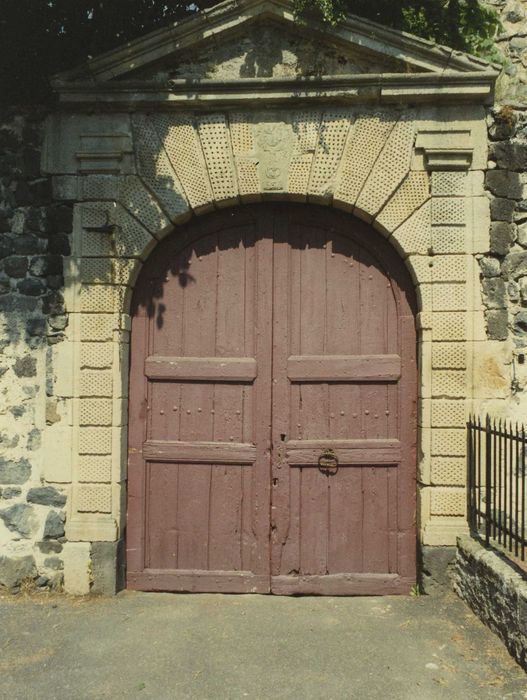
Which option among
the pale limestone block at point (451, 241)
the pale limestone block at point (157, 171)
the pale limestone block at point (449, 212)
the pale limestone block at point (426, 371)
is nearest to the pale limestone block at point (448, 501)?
the pale limestone block at point (426, 371)

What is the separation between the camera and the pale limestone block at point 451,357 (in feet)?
15.7

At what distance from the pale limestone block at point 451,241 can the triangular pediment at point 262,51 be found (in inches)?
45.5

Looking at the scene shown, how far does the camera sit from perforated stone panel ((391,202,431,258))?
15.9ft

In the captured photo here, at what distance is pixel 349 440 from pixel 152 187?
2407mm

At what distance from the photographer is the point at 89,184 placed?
5.03 metres

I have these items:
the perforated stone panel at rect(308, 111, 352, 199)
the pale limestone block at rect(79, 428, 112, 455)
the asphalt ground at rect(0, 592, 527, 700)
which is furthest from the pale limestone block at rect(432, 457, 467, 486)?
the pale limestone block at rect(79, 428, 112, 455)

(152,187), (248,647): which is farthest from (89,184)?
(248,647)

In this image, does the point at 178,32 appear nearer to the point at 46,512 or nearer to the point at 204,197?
the point at 204,197

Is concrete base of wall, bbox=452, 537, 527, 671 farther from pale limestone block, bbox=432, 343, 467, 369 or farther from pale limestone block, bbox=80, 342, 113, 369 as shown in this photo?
pale limestone block, bbox=80, 342, 113, 369

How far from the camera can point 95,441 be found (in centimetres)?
493

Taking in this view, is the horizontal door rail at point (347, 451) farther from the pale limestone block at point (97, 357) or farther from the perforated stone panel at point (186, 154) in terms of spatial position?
the perforated stone panel at point (186, 154)

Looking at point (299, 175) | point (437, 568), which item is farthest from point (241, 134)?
point (437, 568)

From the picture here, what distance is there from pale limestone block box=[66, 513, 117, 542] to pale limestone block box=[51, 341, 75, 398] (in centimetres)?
92

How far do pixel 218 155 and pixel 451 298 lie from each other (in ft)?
6.65
